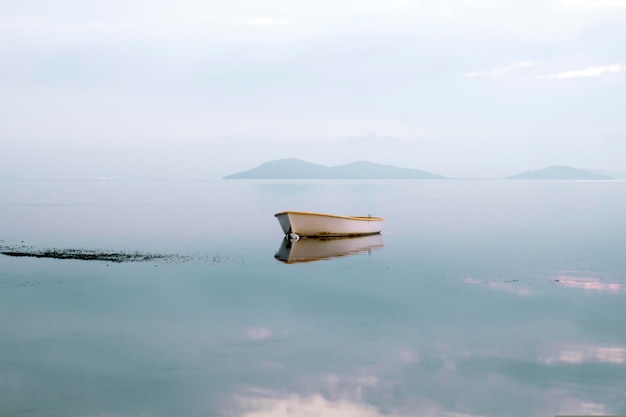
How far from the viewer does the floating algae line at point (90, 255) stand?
41.5 meters

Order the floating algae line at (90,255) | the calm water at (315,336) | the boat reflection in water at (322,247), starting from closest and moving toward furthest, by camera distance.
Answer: the calm water at (315,336) < the floating algae line at (90,255) < the boat reflection in water at (322,247)

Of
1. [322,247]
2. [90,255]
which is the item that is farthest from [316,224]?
[90,255]

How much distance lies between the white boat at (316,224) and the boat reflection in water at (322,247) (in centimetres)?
52

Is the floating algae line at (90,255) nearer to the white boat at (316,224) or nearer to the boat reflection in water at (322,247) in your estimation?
the boat reflection in water at (322,247)

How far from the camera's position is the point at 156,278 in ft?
112

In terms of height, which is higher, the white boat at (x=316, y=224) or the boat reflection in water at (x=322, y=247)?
the white boat at (x=316, y=224)

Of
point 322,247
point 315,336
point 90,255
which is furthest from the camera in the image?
point 322,247

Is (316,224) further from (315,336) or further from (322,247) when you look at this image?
(315,336)

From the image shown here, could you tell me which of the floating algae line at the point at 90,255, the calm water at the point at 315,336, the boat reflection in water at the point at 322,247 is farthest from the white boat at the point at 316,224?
the floating algae line at the point at 90,255

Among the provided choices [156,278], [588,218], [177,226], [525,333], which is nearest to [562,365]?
[525,333]

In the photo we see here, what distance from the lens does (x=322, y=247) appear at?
49281 millimetres

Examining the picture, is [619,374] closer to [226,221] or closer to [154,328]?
[154,328]

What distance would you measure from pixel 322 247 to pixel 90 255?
1649 centimetres

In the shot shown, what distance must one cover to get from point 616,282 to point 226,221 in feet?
169
